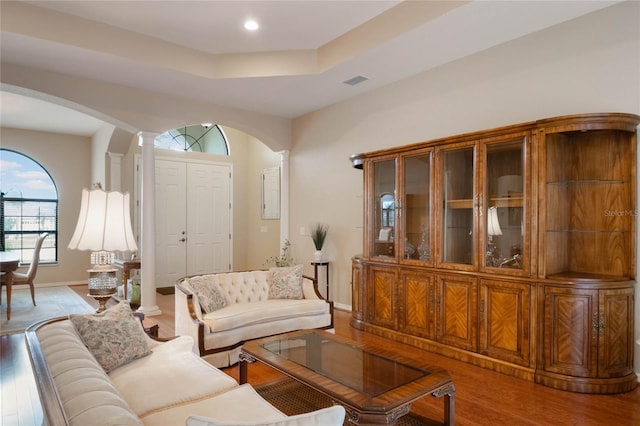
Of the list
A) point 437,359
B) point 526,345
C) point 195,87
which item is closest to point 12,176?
point 195,87

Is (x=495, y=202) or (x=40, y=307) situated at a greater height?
(x=495, y=202)

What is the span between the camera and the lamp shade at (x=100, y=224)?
2.59 meters

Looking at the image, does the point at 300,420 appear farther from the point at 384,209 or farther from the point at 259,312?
the point at 384,209

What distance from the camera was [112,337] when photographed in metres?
2.29

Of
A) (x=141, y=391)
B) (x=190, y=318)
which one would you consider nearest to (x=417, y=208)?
(x=190, y=318)

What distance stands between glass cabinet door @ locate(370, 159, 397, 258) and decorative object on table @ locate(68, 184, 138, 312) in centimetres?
268

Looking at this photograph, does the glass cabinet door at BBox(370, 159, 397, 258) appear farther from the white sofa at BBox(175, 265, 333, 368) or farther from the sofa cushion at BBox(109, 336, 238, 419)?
the sofa cushion at BBox(109, 336, 238, 419)

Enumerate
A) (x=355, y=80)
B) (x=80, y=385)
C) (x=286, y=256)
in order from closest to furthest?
1. (x=80, y=385)
2. (x=355, y=80)
3. (x=286, y=256)

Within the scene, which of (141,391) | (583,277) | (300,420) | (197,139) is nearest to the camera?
(300,420)

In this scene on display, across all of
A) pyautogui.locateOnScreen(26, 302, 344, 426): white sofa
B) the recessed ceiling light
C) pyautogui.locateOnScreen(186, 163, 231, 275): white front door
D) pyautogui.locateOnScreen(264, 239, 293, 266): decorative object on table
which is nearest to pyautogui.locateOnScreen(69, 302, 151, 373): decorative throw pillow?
pyautogui.locateOnScreen(26, 302, 344, 426): white sofa

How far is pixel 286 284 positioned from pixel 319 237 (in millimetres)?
1584

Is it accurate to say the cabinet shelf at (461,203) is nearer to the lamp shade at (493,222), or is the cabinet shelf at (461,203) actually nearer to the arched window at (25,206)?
the lamp shade at (493,222)

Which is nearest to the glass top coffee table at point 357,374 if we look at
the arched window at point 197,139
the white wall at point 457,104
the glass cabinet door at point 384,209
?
the glass cabinet door at point 384,209

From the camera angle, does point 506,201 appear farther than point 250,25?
No
